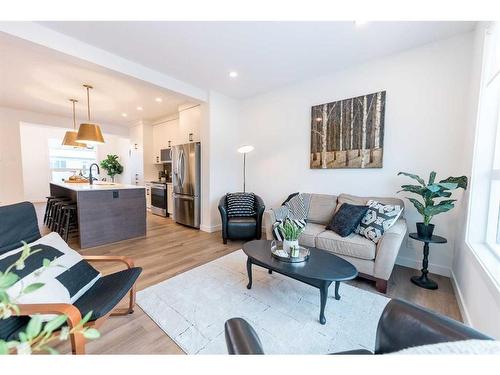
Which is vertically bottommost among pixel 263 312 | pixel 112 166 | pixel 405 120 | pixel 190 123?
pixel 263 312

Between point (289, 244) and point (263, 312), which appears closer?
point (263, 312)

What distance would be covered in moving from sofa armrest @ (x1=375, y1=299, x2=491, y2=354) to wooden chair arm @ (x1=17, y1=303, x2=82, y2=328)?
1.44 m

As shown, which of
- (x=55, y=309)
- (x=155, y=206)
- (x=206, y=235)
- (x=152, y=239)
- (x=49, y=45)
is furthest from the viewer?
(x=155, y=206)

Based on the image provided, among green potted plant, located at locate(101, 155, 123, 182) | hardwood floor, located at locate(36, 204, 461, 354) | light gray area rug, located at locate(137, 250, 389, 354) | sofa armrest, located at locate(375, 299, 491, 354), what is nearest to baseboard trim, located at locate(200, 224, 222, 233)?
hardwood floor, located at locate(36, 204, 461, 354)

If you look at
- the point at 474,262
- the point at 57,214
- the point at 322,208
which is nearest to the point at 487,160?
the point at 474,262

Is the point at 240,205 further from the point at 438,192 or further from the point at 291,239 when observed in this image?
the point at 438,192

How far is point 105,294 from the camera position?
1451mm

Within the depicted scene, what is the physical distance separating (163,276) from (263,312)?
125 centimetres

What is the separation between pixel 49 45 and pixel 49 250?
2210 mm

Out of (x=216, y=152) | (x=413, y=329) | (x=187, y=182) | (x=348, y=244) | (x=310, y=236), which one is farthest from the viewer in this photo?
(x=187, y=182)

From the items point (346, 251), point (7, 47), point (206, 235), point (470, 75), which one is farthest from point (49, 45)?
point (470, 75)

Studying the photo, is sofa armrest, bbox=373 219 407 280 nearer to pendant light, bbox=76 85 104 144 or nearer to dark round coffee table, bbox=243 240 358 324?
dark round coffee table, bbox=243 240 358 324
